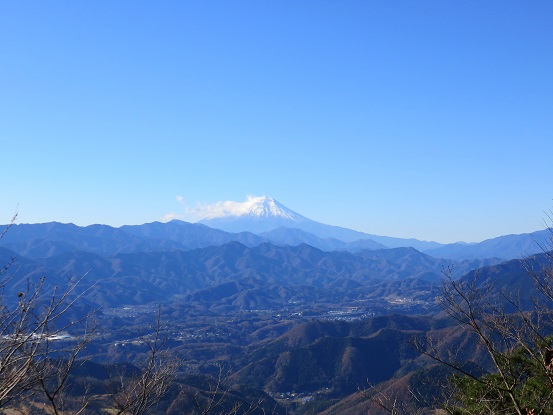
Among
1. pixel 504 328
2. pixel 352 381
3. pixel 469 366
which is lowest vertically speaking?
pixel 352 381

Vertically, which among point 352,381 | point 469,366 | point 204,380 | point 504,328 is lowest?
point 352,381

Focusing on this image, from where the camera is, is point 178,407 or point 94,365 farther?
point 94,365

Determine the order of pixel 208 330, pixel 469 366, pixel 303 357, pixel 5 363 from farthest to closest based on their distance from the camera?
pixel 208 330 → pixel 303 357 → pixel 469 366 → pixel 5 363

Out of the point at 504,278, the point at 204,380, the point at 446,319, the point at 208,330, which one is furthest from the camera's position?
the point at 504,278

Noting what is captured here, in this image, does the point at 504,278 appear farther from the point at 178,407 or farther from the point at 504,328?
the point at 504,328

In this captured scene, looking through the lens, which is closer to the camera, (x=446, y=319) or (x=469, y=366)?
(x=469, y=366)

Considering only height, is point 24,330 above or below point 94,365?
above

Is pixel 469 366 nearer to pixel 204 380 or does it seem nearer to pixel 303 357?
pixel 204 380

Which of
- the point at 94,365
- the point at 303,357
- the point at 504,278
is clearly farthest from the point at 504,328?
the point at 504,278

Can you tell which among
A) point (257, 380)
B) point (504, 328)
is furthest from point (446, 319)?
point (504, 328)
